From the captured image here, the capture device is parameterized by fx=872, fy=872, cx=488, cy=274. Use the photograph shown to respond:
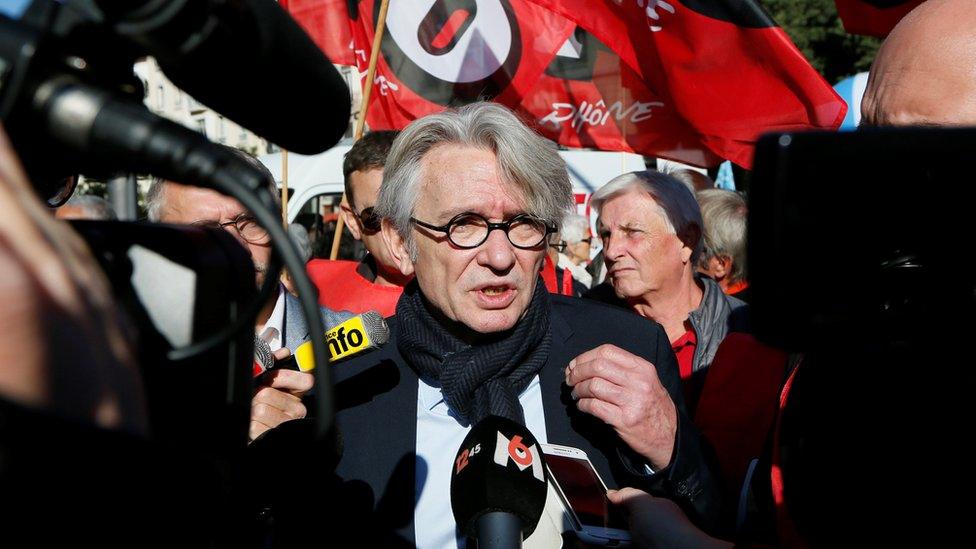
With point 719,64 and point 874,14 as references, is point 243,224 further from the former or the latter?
point 874,14

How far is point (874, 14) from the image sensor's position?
3852 mm

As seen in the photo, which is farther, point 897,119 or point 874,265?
point 897,119

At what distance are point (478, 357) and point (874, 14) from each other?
2849 mm

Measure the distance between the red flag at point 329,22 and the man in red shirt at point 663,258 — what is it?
6.74 ft

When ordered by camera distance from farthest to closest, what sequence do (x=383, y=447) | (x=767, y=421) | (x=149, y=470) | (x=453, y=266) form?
1. (x=767, y=421)
2. (x=453, y=266)
3. (x=383, y=447)
4. (x=149, y=470)

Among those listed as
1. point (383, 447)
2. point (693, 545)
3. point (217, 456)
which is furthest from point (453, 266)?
point (217, 456)

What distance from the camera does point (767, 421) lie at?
2.26 m

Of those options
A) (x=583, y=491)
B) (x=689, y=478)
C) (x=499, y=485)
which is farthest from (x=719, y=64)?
(x=499, y=485)

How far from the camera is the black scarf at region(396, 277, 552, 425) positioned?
1983 mm

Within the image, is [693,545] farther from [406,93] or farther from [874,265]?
[406,93]

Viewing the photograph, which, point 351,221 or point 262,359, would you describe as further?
point 351,221

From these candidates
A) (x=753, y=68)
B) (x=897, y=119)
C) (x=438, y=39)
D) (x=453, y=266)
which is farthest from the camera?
(x=438, y=39)

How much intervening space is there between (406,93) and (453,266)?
2698 mm

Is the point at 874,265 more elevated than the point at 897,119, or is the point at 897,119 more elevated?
the point at 897,119
